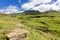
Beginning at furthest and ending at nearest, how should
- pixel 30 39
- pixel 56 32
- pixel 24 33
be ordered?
pixel 56 32, pixel 30 39, pixel 24 33

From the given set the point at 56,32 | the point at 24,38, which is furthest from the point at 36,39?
the point at 56,32

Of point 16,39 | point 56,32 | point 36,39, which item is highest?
point 16,39

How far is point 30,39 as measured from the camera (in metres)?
32.0

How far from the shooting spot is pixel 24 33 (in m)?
27.8

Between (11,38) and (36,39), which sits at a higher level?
(11,38)

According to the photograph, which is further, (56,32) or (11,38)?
(56,32)

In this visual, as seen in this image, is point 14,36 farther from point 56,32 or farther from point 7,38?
point 56,32

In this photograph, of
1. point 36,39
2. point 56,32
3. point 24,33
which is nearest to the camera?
point 24,33

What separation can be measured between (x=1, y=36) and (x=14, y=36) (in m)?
3.32

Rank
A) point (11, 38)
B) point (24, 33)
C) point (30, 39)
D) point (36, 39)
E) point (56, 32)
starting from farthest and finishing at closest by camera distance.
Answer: point (56, 32) < point (36, 39) < point (30, 39) < point (24, 33) < point (11, 38)

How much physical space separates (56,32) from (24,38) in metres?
127

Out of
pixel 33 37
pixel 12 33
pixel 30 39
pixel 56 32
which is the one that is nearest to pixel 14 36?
pixel 12 33

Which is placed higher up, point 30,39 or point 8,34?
point 8,34

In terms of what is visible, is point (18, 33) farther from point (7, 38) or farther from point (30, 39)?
point (30, 39)
